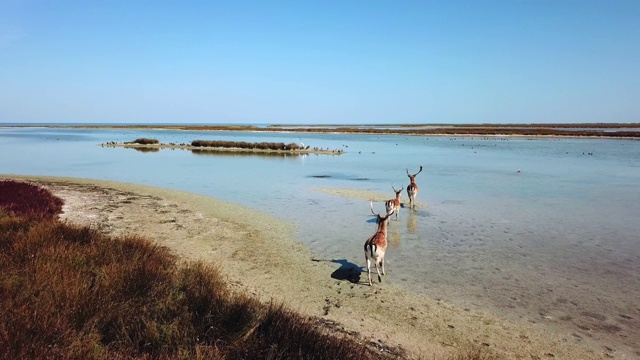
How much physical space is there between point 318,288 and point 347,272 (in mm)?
1209

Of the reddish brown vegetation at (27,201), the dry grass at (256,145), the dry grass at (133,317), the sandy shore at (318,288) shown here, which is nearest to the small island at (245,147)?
the dry grass at (256,145)

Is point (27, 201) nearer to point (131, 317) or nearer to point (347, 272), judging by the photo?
point (347, 272)

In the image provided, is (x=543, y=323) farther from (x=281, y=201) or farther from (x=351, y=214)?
(x=281, y=201)

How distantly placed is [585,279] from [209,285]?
8.36 metres

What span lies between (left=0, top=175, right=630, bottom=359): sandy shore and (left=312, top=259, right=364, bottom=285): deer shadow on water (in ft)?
0.08

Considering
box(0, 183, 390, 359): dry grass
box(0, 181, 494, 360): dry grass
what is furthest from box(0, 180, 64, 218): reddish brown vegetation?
box(0, 183, 390, 359): dry grass

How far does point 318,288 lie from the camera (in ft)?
29.6

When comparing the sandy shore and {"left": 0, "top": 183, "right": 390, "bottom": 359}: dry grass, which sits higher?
{"left": 0, "top": 183, "right": 390, "bottom": 359}: dry grass

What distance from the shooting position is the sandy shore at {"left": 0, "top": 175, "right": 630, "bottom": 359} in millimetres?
6793

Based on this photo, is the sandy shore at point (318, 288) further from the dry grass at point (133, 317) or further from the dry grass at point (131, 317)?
the dry grass at point (131, 317)

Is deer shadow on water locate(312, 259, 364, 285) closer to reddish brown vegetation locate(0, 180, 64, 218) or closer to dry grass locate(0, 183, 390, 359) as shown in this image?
dry grass locate(0, 183, 390, 359)

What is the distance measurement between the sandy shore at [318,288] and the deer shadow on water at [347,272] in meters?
0.02

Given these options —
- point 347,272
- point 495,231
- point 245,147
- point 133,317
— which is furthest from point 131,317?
point 245,147

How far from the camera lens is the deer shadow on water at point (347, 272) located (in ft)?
31.6
